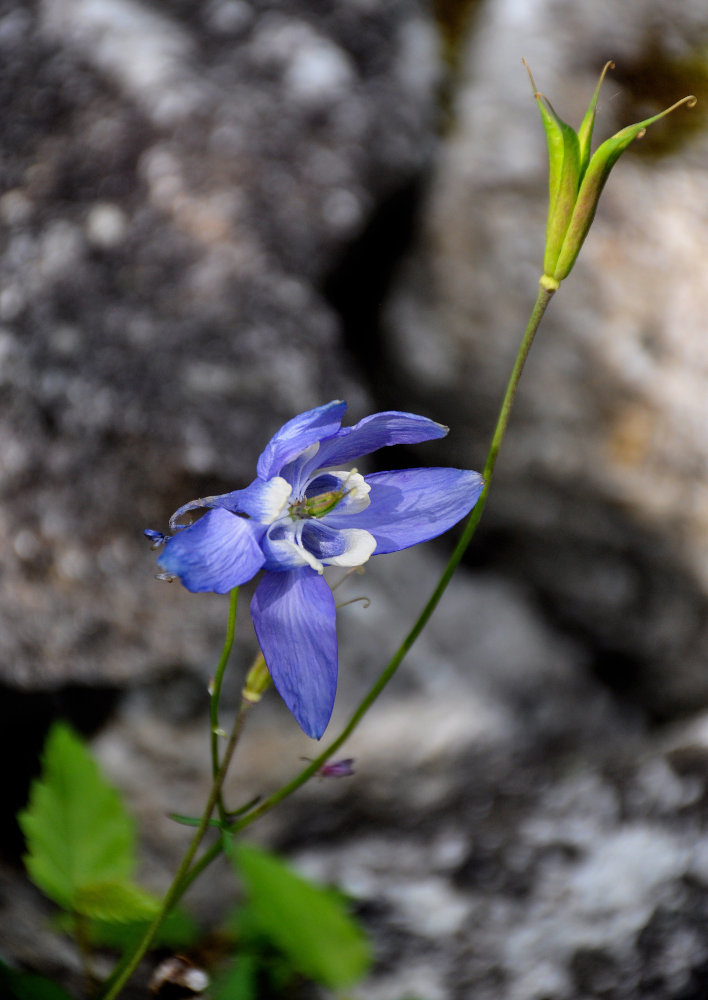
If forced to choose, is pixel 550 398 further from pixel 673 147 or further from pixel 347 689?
pixel 347 689

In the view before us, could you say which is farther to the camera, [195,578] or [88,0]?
[88,0]

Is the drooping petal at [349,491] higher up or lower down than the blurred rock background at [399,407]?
lower down

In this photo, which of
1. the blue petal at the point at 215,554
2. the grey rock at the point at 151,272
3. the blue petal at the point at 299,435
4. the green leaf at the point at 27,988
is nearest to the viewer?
the blue petal at the point at 215,554

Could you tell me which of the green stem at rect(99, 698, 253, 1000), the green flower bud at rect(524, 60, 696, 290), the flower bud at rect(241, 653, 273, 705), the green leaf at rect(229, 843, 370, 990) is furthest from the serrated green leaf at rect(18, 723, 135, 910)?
the green flower bud at rect(524, 60, 696, 290)

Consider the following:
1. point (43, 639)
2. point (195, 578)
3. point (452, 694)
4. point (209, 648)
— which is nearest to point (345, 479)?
point (195, 578)

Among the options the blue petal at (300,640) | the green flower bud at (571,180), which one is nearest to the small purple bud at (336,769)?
the blue petal at (300,640)

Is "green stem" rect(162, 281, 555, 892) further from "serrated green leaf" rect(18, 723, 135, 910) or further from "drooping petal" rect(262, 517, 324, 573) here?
"serrated green leaf" rect(18, 723, 135, 910)

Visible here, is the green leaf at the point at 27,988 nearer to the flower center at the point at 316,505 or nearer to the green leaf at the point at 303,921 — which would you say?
the green leaf at the point at 303,921
